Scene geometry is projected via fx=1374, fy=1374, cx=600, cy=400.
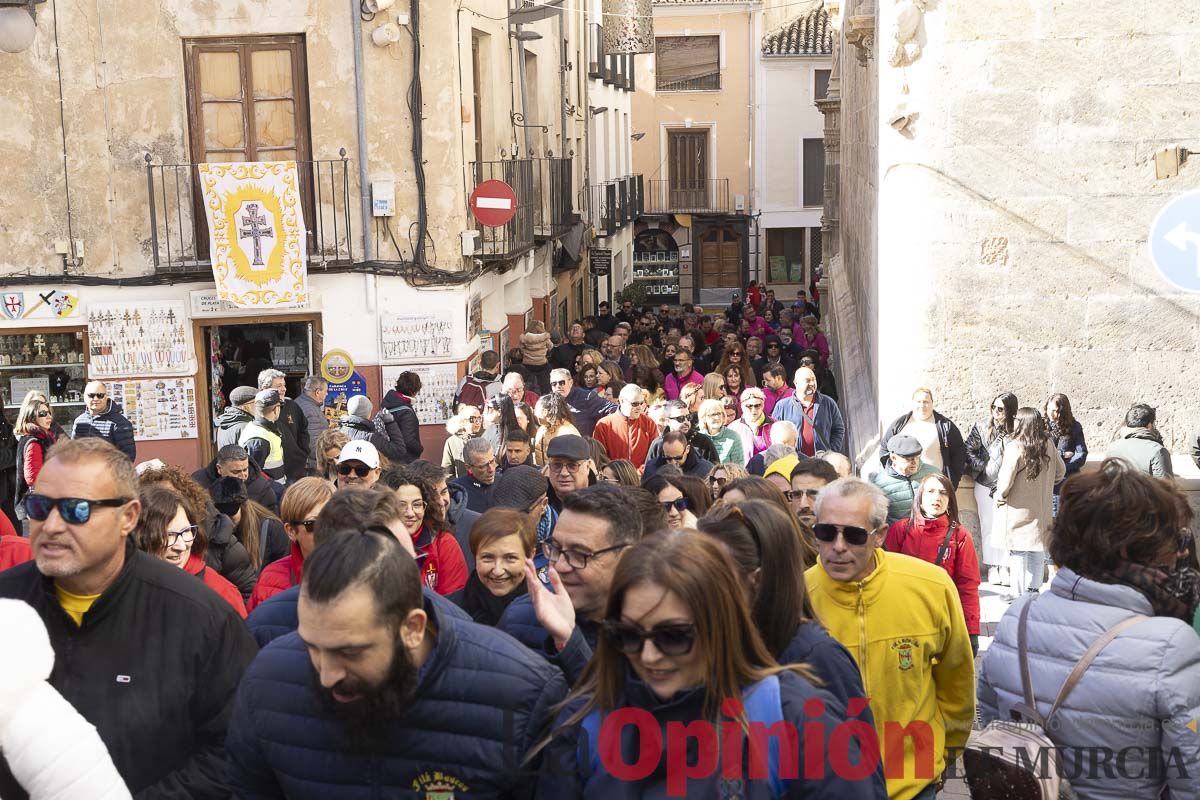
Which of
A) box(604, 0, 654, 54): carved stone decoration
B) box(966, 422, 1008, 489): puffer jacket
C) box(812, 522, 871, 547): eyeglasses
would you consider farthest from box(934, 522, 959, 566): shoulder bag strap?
box(604, 0, 654, 54): carved stone decoration

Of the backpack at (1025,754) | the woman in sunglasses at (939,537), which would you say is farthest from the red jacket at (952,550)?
the backpack at (1025,754)

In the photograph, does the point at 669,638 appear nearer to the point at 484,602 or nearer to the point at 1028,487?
the point at 484,602

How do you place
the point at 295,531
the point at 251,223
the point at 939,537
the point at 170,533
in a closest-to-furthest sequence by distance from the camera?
the point at 170,533, the point at 295,531, the point at 939,537, the point at 251,223

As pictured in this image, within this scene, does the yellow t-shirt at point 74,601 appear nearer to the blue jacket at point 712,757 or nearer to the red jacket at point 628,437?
the blue jacket at point 712,757

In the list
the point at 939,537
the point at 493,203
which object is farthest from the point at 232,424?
the point at 939,537

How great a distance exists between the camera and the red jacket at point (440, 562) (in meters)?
5.54

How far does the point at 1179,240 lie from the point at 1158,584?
577 cm

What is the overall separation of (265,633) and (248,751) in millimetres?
1005

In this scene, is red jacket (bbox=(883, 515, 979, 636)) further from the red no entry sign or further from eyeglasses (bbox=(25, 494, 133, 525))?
the red no entry sign

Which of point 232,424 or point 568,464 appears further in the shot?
point 232,424

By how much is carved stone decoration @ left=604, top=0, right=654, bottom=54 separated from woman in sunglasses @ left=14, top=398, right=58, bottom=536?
628 inches

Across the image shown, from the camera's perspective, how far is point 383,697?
109 inches

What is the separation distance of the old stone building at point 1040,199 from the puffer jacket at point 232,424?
14.8ft

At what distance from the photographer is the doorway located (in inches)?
519
